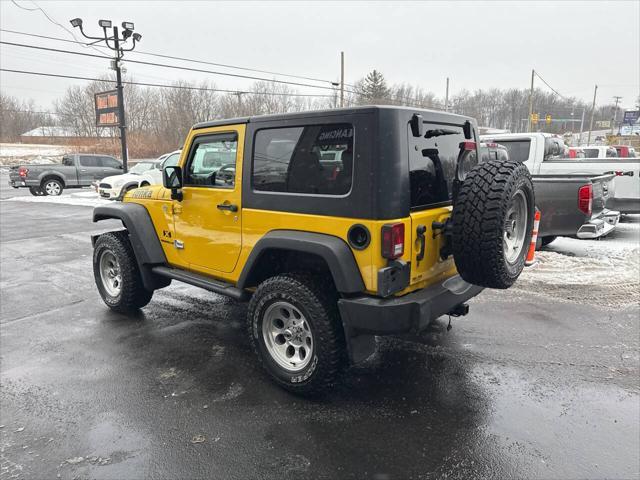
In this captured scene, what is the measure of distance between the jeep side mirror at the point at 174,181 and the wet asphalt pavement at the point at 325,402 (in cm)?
142

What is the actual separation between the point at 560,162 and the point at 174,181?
26.0 feet

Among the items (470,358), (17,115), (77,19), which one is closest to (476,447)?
(470,358)

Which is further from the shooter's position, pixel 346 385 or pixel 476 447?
pixel 346 385

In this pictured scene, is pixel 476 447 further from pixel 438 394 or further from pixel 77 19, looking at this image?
pixel 77 19

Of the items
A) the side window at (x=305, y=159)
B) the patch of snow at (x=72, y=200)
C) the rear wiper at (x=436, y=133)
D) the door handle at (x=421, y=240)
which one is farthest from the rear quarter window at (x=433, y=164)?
the patch of snow at (x=72, y=200)

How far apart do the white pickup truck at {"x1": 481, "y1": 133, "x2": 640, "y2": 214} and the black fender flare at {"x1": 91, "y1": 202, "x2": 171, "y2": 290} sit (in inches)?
274

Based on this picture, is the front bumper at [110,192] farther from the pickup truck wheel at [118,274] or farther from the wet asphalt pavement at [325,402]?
the pickup truck wheel at [118,274]

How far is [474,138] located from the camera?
392 centimetres

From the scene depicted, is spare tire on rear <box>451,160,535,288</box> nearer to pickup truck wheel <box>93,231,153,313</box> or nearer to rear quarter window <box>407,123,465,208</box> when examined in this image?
rear quarter window <box>407,123,465,208</box>

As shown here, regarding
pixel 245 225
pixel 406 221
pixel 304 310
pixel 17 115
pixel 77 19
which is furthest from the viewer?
pixel 17 115

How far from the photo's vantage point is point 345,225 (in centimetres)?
288

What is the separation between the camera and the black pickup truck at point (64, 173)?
59.8ft

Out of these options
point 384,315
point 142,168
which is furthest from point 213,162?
point 142,168

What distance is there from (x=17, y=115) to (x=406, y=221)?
8544 cm
